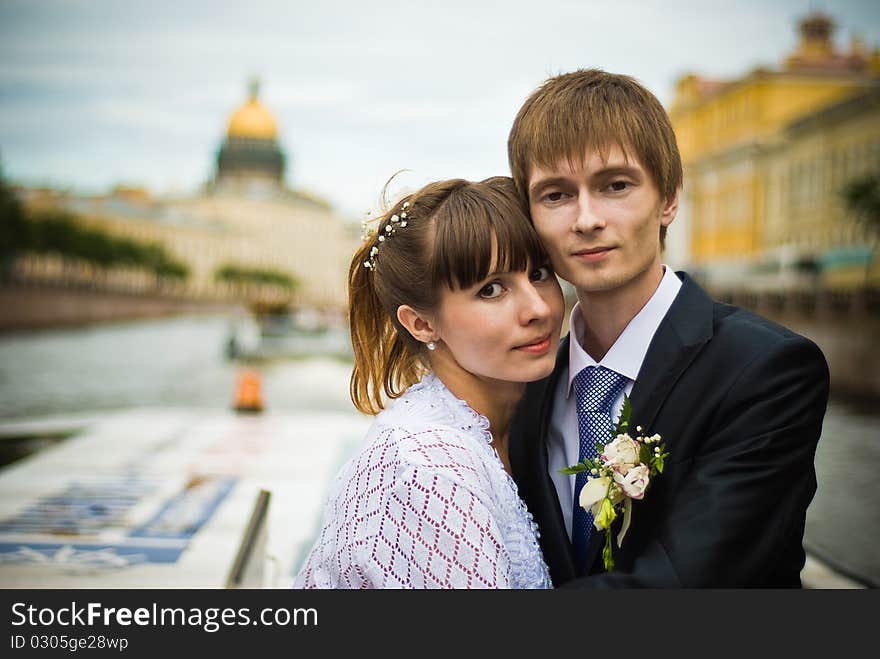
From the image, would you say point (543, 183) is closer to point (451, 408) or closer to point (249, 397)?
point (451, 408)

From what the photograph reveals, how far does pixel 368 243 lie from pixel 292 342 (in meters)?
30.4

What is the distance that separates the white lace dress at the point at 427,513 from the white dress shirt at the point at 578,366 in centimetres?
23

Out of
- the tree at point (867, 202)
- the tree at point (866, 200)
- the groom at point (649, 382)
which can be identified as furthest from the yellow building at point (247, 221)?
A: the groom at point (649, 382)

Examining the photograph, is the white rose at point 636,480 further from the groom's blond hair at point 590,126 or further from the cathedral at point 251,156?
the cathedral at point 251,156

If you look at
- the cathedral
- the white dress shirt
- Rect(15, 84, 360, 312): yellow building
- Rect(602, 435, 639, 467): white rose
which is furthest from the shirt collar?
the cathedral

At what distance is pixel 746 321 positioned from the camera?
2.10m

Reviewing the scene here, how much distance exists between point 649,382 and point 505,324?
32 centimetres

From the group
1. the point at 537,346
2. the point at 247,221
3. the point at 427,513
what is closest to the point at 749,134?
the point at 537,346

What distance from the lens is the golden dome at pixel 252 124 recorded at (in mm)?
109188

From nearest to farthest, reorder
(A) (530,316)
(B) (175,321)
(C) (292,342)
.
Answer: (A) (530,316), (C) (292,342), (B) (175,321)

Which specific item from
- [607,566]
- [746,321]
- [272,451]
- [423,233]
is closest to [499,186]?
[423,233]

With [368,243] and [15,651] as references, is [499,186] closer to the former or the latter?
[368,243]

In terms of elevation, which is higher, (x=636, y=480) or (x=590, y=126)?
(x=590, y=126)

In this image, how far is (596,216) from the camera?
6.90 ft
